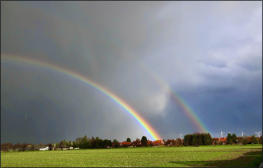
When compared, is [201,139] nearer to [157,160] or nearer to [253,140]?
[253,140]

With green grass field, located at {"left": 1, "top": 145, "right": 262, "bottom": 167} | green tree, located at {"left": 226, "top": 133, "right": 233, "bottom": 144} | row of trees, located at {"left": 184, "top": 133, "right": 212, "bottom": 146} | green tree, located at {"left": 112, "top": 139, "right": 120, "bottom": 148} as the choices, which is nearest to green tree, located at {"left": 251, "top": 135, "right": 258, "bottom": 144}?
green tree, located at {"left": 226, "top": 133, "right": 233, "bottom": 144}

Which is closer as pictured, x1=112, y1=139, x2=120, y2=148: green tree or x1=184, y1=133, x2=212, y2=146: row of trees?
x1=184, y1=133, x2=212, y2=146: row of trees

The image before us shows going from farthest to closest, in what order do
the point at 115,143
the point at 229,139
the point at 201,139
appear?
1. the point at 115,143
2. the point at 201,139
3. the point at 229,139

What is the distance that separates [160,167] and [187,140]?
16879 centimetres

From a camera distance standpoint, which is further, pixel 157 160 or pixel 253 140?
pixel 253 140

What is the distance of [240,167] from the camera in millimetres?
26266

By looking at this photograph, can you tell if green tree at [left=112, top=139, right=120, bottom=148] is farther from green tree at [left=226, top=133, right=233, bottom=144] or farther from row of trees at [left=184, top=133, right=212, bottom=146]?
green tree at [left=226, top=133, right=233, bottom=144]

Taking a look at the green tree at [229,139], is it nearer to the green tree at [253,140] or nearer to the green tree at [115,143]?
the green tree at [253,140]

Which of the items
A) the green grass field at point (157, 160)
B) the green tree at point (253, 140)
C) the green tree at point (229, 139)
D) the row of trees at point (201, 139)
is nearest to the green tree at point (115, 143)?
the row of trees at point (201, 139)

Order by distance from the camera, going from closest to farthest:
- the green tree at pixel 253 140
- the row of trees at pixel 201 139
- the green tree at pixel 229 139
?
the green tree at pixel 253 140, the green tree at pixel 229 139, the row of trees at pixel 201 139

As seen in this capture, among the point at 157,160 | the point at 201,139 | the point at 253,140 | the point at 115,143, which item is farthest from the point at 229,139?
the point at 157,160

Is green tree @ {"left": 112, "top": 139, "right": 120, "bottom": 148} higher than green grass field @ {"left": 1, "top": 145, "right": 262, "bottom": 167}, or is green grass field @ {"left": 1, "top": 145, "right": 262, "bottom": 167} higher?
green grass field @ {"left": 1, "top": 145, "right": 262, "bottom": 167}

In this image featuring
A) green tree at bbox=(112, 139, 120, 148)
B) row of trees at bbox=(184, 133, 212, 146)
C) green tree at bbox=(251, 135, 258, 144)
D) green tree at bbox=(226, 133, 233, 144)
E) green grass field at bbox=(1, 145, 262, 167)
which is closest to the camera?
green grass field at bbox=(1, 145, 262, 167)

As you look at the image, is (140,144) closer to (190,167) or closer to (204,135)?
(204,135)
